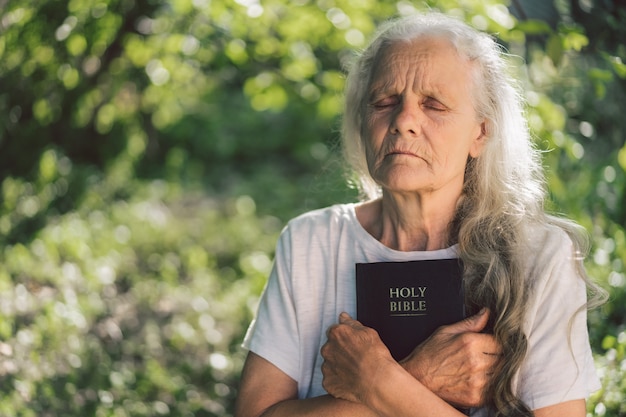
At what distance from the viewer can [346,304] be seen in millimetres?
2354

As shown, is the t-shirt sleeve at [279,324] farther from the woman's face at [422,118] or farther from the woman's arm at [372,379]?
the woman's face at [422,118]

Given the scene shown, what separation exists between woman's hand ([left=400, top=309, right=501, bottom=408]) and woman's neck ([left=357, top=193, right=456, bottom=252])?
34cm

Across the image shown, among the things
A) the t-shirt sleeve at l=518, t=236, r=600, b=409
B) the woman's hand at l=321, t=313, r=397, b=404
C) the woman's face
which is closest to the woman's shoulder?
the woman's face

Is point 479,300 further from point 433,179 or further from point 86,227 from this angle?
point 86,227

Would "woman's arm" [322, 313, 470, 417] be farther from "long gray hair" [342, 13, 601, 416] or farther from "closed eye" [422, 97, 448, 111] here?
"closed eye" [422, 97, 448, 111]

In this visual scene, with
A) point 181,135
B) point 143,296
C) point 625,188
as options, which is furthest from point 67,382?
point 181,135

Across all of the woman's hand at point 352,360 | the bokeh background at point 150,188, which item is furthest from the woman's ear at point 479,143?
the bokeh background at point 150,188

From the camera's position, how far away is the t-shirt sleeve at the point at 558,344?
2.03m

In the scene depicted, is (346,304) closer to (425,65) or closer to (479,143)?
(479,143)

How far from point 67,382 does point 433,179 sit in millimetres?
2257

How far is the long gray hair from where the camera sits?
6.88 ft

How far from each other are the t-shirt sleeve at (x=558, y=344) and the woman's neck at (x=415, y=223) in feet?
1.09

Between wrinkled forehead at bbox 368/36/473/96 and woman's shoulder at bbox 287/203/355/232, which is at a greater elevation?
wrinkled forehead at bbox 368/36/473/96

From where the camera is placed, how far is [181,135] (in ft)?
29.8
